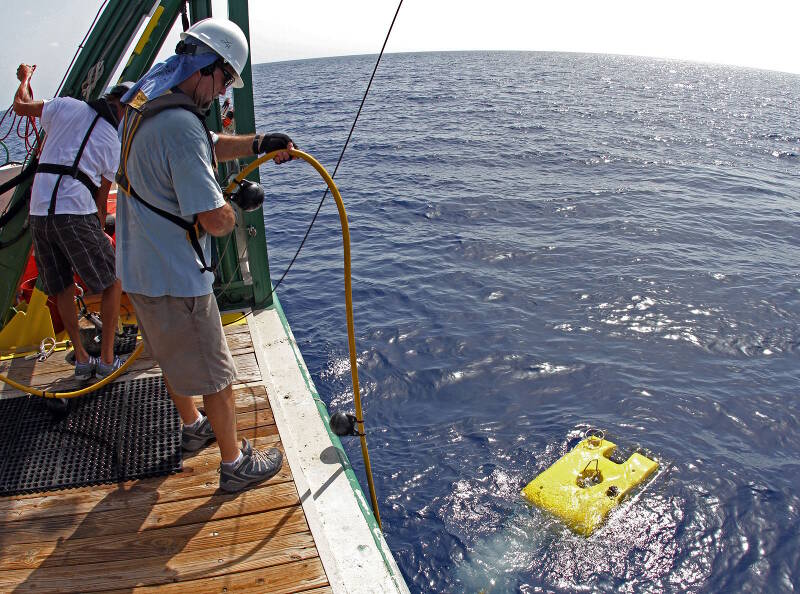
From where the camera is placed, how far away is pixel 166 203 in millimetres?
2637

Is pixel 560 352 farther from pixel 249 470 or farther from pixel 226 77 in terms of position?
pixel 226 77

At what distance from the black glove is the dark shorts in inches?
60.8

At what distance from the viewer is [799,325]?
7824 mm

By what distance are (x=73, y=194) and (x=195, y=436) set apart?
175 cm

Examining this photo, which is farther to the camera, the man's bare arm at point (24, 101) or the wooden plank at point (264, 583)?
the man's bare arm at point (24, 101)

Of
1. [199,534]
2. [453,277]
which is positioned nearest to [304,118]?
[453,277]

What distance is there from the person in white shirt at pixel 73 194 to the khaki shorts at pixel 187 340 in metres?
1.35

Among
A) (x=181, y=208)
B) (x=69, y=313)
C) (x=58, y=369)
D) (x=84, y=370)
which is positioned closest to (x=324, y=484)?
(x=181, y=208)

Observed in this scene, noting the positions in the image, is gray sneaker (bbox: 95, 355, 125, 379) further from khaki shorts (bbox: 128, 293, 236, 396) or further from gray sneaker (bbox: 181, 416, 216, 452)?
khaki shorts (bbox: 128, 293, 236, 396)

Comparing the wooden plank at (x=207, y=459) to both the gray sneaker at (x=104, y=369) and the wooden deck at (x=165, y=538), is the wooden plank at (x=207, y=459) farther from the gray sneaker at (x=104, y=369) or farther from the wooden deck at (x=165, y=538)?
the gray sneaker at (x=104, y=369)

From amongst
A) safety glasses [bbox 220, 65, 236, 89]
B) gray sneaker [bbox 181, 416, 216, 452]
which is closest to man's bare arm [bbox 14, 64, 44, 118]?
safety glasses [bbox 220, 65, 236, 89]

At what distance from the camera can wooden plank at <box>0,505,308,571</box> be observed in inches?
114

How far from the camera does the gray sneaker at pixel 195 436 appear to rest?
142 inches

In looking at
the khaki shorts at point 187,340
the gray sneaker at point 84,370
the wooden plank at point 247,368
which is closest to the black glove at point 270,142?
the khaki shorts at point 187,340
